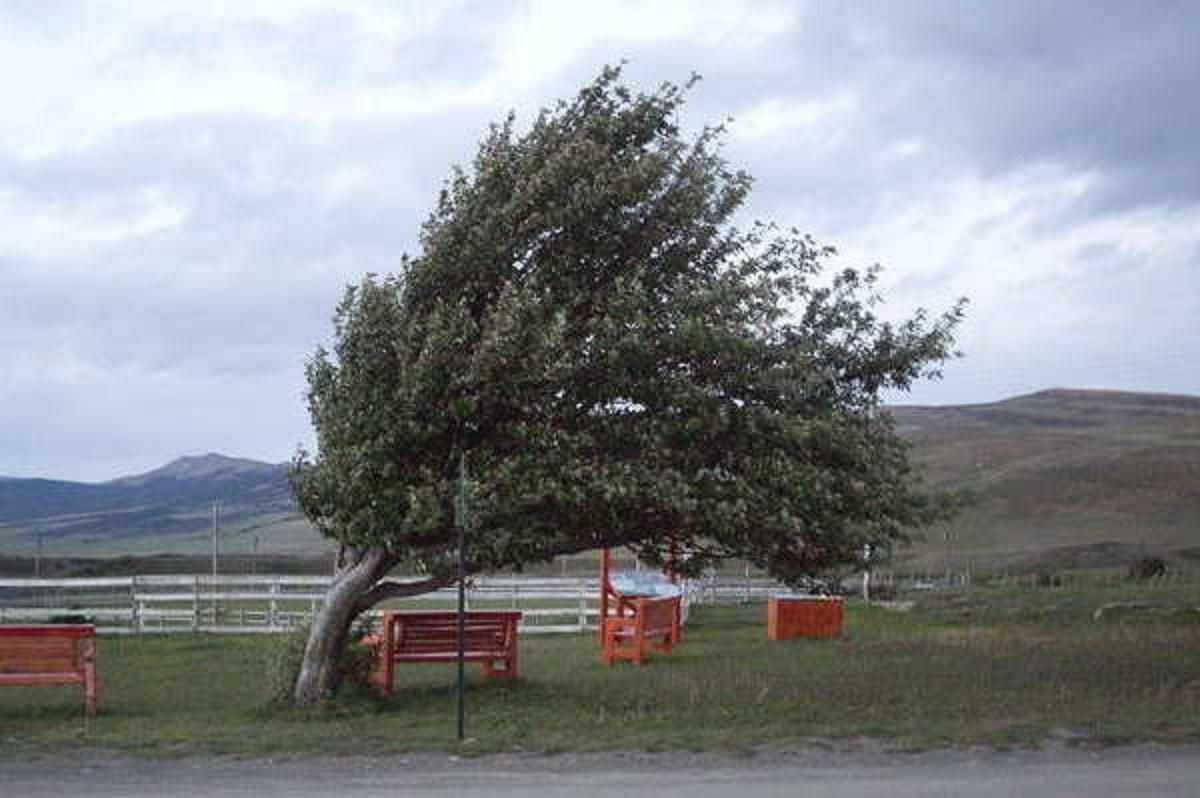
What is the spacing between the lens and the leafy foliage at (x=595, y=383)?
1584cm

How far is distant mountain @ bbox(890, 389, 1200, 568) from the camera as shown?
61.8 meters

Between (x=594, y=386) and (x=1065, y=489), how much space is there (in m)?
63.2

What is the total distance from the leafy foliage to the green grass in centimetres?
181

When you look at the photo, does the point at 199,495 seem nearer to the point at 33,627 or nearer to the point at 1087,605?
the point at 1087,605

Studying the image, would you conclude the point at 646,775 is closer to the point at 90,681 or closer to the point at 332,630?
the point at 332,630

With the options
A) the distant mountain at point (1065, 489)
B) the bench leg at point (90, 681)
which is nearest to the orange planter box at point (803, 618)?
the bench leg at point (90, 681)

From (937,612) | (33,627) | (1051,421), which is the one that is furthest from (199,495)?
(33,627)

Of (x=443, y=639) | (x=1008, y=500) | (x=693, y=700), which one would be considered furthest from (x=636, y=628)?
(x=1008, y=500)

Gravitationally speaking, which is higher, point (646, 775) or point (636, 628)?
point (636, 628)

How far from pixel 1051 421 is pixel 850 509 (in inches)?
3972

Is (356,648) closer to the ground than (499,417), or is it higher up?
closer to the ground

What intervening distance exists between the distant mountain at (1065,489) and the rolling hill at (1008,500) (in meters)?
0.10

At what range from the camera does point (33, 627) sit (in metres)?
Result: 17.1

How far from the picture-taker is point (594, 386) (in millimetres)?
16391
